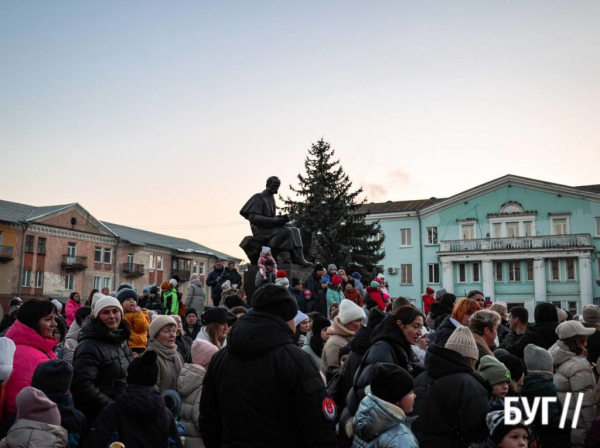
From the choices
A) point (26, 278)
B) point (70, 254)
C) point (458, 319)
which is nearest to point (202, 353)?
point (458, 319)

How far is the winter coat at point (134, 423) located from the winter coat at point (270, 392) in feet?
3.33

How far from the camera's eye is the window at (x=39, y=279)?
53562 mm

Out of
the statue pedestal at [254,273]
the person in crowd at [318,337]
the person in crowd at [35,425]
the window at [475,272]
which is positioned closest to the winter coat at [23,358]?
the person in crowd at [35,425]

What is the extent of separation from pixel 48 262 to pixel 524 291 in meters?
43.1

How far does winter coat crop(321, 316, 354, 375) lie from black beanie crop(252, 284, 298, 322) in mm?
2929

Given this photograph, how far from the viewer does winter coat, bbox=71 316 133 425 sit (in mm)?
4945

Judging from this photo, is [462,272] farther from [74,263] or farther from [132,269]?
[74,263]

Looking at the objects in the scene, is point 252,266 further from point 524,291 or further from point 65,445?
point 524,291

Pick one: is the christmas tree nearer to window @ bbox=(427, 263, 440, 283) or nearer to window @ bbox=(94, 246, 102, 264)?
window @ bbox=(427, 263, 440, 283)

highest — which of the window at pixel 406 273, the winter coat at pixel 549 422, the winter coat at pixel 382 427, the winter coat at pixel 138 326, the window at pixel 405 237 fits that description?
the window at pixel 405 237

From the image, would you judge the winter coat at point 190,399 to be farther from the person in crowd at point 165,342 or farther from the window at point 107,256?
A: the window at point 107,256

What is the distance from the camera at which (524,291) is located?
52.5m

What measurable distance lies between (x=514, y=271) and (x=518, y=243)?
102 inches

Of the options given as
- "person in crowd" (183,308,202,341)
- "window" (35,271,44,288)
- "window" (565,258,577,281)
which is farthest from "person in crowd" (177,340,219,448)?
"window" (35,271,44,288)
